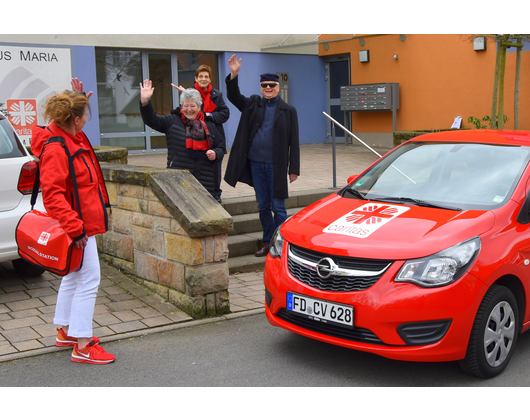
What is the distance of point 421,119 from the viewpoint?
1662 cm

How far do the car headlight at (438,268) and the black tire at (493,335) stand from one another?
11.0 inches

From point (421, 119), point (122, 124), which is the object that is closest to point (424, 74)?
point (421, 119)

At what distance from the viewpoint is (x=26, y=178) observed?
573cm

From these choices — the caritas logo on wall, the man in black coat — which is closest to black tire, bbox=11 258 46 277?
the man in black coat

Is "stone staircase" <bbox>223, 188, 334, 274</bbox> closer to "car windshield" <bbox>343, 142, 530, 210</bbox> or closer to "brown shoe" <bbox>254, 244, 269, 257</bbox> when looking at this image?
"brown shoe" <bbox>254, 244, 269, 257</bbox>

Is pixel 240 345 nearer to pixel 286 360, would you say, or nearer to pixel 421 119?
pixel 286 360

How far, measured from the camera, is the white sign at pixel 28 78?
13477 mm

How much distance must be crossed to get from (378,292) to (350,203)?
1.15 meters

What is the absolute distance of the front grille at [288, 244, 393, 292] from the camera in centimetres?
389

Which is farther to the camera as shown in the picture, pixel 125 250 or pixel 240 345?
pixel 125 250

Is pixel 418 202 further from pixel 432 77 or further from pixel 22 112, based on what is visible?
pixel 432 77

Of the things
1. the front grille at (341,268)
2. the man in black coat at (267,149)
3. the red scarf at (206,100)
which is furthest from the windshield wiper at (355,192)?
the red scarf at (206,100)

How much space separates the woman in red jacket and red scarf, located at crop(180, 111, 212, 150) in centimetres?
222

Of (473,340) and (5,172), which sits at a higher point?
(5,172)
